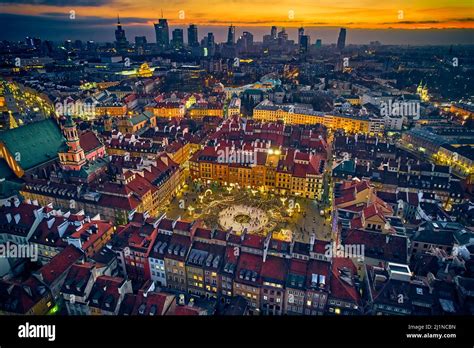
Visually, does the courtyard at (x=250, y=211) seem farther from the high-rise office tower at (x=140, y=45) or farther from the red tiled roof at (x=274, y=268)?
the high-rise office tower at (x=140, y=45)

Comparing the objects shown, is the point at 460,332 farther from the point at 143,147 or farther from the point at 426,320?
the point at 143,147

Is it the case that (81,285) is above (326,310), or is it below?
above

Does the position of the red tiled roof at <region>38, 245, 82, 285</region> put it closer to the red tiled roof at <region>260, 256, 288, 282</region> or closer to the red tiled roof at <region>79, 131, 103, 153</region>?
the red tiled roof at <region>260, 256, 288, 282</region>

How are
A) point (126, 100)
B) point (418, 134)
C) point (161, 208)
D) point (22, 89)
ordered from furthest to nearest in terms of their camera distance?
point (22, 89)
point (126, 100)
point (418, 134)
point (161, 208)

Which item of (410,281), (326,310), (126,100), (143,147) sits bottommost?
(326,310)

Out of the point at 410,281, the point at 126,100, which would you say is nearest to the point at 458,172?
the point at 410,281

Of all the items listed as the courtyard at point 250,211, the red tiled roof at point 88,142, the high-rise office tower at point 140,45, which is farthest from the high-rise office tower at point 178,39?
the courtyard at point 250,211
